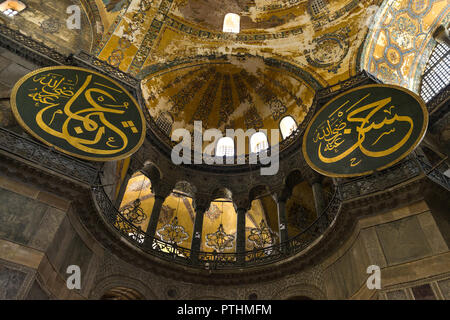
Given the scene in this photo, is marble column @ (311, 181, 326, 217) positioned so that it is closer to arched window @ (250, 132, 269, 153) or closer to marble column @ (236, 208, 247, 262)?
marble column @ (236, 208, 247, 262)

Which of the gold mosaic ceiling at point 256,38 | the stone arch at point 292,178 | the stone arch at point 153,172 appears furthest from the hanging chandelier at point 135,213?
the stone arch at point 292,178

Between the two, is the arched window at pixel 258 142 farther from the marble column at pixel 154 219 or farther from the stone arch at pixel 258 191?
the marble column at pixel 154 219

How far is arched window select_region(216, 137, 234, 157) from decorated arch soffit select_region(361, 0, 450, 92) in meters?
4.70

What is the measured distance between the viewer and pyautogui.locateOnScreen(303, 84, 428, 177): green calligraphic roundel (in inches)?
291

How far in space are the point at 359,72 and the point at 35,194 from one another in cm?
821

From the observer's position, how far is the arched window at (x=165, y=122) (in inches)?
469

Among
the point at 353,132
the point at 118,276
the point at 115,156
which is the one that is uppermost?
the point at 353,132

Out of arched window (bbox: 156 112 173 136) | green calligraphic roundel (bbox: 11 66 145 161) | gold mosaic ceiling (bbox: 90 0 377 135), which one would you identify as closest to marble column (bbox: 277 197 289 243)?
gold mosaic ceiling (bbox: 90 0 377 135)

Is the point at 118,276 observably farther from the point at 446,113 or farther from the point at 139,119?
the point at 446,113

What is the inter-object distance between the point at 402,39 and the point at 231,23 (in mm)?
5409

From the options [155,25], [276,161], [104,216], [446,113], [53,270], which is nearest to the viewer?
[53,270]

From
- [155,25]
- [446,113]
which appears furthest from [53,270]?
[446,113]

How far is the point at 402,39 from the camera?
1120 cm

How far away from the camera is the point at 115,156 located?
7812 mm
